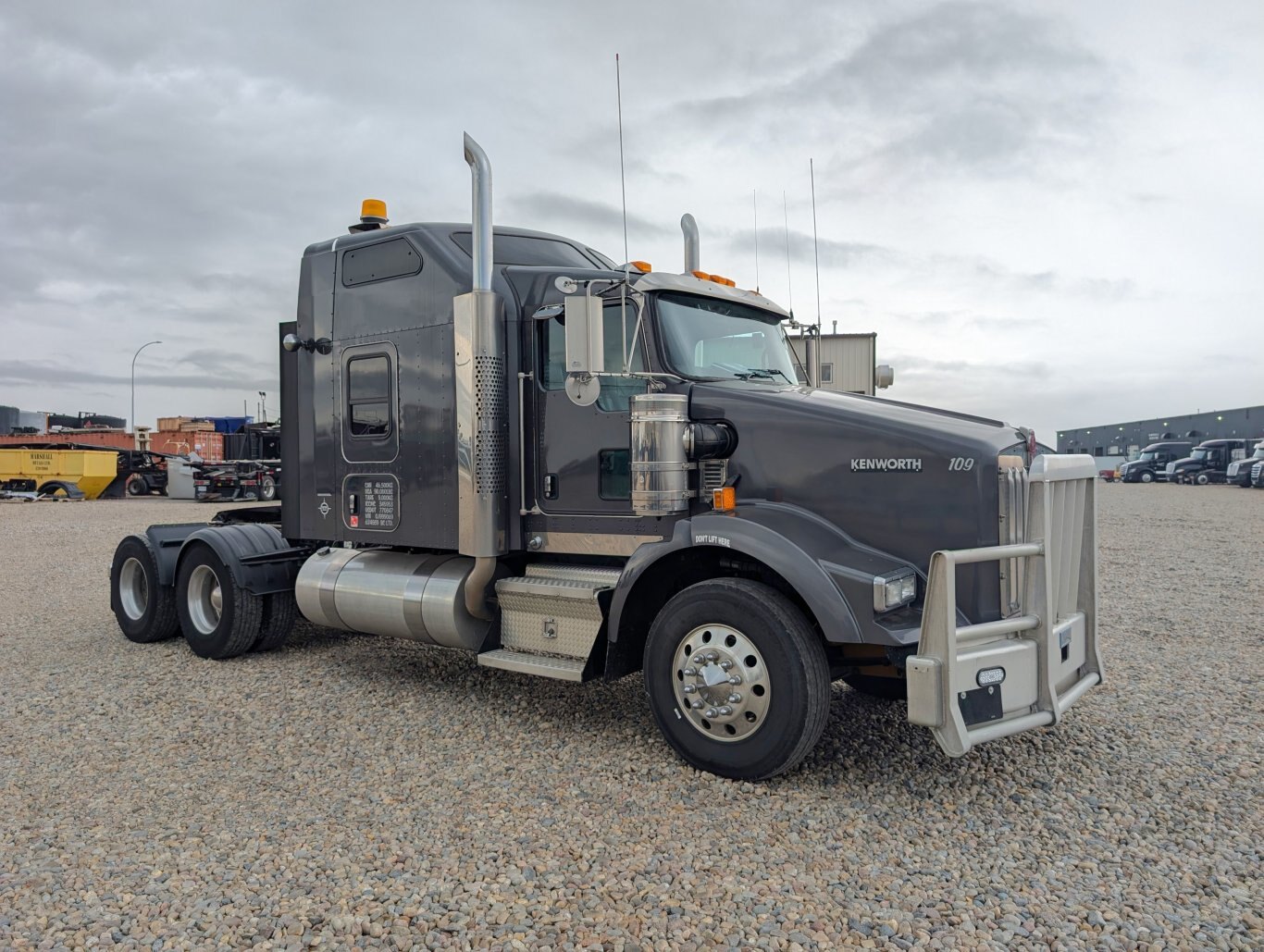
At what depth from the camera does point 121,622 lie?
8.03 m

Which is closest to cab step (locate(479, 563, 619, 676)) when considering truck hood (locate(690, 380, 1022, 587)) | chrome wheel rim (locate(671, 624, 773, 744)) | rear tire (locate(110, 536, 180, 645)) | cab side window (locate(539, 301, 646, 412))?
chrome wheel rim (locate(671, 624, 773, 744))

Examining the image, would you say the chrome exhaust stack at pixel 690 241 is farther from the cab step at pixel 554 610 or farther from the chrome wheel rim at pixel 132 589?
the chrome wheel rim at pixel 132 589

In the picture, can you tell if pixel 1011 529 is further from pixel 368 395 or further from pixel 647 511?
pixel 368 395

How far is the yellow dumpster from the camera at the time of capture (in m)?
30.7

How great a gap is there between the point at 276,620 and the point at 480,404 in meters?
3.05

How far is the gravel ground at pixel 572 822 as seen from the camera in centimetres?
318

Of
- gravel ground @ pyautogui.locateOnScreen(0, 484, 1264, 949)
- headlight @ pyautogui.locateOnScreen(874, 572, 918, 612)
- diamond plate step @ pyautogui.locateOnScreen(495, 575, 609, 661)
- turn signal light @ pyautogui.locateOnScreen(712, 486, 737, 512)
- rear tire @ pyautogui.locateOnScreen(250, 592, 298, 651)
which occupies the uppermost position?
turn signal light @ pyautogui.locateOnScreen(712, 486, 737, 512)

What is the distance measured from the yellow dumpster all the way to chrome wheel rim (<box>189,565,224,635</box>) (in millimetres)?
27632

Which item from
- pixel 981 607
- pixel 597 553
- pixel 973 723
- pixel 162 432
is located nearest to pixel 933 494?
pixel 981 607

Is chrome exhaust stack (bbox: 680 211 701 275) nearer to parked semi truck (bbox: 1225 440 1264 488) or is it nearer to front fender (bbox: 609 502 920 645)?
front fender (bbox: 609 502 920 645)

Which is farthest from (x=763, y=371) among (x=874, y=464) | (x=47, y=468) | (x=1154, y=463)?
(x=1154, y=463)

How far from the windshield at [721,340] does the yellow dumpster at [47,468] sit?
31.7m

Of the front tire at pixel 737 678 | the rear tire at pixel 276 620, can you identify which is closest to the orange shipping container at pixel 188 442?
the rear tire at pixel 276 620

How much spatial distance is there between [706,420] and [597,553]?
1137 millimetres
